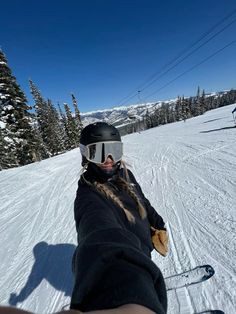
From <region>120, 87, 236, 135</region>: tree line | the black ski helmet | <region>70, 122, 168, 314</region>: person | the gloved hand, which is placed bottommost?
<region>120, 87, 236, 135</region>: tree line

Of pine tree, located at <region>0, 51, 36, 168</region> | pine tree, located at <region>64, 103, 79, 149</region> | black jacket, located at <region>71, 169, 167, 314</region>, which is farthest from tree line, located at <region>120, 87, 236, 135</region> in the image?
black jacket, located at <region>71, 169, 167, 314</region>

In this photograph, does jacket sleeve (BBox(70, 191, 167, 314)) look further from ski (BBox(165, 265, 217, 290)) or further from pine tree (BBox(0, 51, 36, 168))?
pine tree (BBox(0, 51, 36, 168))

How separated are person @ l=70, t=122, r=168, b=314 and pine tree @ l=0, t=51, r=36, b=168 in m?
24.1

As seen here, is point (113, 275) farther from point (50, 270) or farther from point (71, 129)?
point (71, 129)

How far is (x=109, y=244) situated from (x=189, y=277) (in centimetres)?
248

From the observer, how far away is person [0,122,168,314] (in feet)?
3.28

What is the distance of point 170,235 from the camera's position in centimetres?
471

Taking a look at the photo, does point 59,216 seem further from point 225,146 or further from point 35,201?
point 225,146

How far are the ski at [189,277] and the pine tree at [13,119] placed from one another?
79.0 ft

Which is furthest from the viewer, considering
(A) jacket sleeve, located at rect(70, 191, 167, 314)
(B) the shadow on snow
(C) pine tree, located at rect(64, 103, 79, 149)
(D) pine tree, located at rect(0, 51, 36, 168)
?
(C) pine tree, located at rect(64, 103, 79, 149)

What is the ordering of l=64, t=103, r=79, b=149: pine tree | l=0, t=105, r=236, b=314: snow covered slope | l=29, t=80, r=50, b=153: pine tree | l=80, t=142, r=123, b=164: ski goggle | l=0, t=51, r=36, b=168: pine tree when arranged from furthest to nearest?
l=64, t=103, r=79, b=149: pine tree → l=29, t=80, r=50, b=153: pine tree → l=0, t=51, r=36, b=168: pine tree → l=0, t=105, r=236, b=314: snow covered slope → l=80, t=142, r=123, b=164: ski goggle

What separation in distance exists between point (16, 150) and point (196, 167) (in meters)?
20.9

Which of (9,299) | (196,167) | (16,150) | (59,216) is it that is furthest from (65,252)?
(16,150)

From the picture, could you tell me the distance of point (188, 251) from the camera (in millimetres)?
4000
